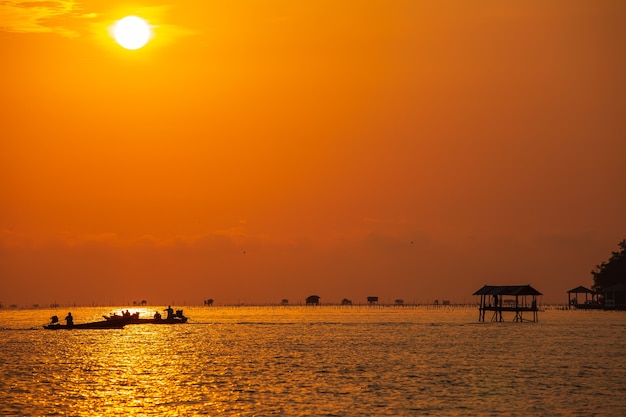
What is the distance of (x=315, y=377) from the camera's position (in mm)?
60156

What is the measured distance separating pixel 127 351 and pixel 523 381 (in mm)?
39549

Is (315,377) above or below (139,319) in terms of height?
below

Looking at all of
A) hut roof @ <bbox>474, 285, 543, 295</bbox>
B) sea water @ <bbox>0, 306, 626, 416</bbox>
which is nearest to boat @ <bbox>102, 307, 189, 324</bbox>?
sea water @ <bbox>0, 306, 626, 416</bbox>

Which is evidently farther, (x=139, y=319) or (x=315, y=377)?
(x=139, y=319)

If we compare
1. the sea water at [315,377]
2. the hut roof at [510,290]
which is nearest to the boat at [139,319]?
the sea water at [315,377]

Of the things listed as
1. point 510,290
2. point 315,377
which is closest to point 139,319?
point 510,290

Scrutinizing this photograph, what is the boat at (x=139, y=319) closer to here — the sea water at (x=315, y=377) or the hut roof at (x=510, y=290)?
the sea water at (x=315, y=377)

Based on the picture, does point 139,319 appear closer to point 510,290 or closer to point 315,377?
point 510,290

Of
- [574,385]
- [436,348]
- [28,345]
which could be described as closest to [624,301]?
[436,348]

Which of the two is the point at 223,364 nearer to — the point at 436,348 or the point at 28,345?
the point at 436,348

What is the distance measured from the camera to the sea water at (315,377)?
4656 cm

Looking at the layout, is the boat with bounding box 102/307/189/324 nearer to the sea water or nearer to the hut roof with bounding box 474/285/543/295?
the sea water

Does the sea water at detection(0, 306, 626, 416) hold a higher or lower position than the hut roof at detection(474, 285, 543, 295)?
lower

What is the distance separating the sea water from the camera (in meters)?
46.6
